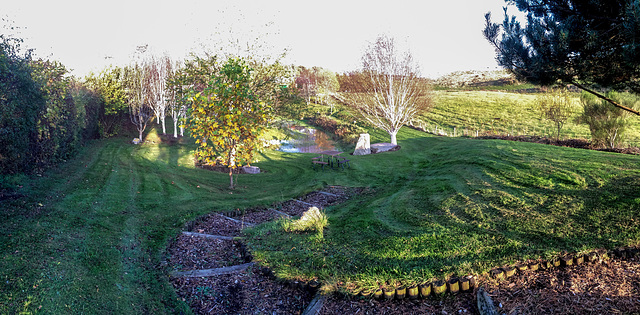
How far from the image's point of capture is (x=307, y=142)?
32.2 meters

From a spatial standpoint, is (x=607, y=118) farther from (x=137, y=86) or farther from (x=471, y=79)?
(x=471, y=79)

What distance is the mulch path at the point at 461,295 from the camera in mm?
3918

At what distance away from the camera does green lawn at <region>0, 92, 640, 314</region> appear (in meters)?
4.54

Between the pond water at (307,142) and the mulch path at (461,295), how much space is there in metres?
21.5

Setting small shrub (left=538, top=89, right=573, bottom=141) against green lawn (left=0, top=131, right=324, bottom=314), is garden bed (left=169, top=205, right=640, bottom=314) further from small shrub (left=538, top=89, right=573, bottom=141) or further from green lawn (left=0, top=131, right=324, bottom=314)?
small shrub (left=538, top=89, right=573, bottom=141)

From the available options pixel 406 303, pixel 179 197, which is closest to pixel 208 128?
pixel 179 197

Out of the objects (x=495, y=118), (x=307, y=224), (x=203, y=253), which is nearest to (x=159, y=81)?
(x=203, y=253)

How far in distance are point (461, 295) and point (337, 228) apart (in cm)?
347

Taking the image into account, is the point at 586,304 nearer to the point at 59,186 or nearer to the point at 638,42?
the point at 638,42

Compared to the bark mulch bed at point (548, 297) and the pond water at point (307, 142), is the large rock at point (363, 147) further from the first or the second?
the bark mulch bed at point (548, 297)

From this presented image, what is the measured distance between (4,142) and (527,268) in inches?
480

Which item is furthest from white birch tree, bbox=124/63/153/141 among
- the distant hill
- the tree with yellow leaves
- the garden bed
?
the distant hill

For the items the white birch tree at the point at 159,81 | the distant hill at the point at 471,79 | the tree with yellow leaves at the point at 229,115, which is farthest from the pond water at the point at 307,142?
the distant hill at the point at 471,79

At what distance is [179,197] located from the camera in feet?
34.1
